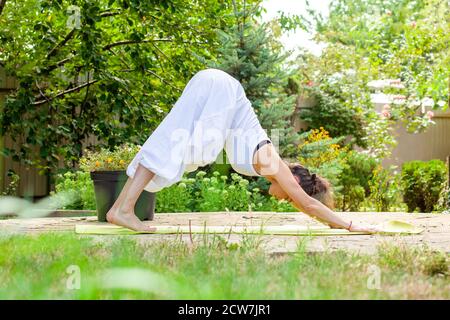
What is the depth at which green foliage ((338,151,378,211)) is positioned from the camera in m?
A: 10.1

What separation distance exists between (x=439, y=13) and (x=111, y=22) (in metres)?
4.93

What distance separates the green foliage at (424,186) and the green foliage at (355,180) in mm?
522

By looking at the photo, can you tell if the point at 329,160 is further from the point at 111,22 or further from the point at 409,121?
the point at 409,121

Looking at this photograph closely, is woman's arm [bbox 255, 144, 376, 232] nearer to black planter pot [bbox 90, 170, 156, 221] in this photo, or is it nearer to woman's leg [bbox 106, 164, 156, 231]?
woman's leg [bbox 106, 164, 156, 231]

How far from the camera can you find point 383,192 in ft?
33.3

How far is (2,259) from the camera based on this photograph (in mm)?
3074

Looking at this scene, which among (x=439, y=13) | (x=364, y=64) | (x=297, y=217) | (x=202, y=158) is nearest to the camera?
(x=202, y=158)

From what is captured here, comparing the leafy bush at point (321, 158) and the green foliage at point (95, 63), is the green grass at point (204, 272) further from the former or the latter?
the leafy bush at point (321, 158)

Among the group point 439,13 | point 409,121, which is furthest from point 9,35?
point 409,121

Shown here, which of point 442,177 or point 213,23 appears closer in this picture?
point 213,23

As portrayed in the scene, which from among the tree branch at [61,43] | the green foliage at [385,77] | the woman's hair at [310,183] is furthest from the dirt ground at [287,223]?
the green foliage at [385,77]

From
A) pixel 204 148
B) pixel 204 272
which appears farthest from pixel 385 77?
pixel 204 272

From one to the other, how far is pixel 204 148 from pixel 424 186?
6559 millimetres

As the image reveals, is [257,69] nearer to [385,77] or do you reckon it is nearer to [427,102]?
[427,102]
